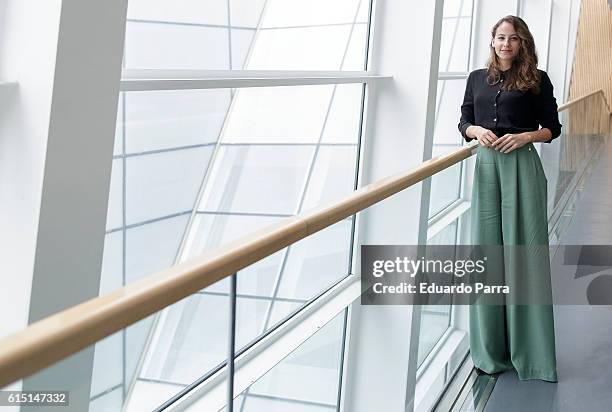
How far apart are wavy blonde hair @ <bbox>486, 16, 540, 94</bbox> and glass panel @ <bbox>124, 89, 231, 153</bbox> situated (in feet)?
6.44

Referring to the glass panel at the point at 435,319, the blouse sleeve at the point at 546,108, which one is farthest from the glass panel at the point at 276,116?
the glass panel at the point at 435,319

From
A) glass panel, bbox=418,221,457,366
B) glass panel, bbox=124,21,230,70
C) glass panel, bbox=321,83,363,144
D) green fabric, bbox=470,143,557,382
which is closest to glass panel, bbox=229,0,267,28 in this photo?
glass panel, bbox=124,21,230,70

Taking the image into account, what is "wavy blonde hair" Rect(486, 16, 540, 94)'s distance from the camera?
4.03 metres

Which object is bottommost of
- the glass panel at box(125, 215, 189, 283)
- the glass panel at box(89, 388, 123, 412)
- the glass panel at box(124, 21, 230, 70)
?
the glass panel at box(125, 215, 189, 283)

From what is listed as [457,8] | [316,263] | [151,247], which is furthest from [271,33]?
[316,263]

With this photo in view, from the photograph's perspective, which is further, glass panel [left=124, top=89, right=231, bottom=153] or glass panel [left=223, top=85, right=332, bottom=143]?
glass panel [left=223, top=85, right=332, bottom=143]

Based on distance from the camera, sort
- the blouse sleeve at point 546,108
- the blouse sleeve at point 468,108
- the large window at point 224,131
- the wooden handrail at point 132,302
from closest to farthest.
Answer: the wooden handrail at point 132,302 → the blouse sleeve at point 546,108 → the blouse sleeve at point 468,108 → the large window at point 224,131

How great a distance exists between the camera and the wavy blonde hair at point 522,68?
403 cm

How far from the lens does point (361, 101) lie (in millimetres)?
4695

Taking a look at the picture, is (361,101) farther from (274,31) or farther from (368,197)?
(274,31)

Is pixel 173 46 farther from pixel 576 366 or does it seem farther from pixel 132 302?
pixel 132 302

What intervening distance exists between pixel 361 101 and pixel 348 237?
7.23ft

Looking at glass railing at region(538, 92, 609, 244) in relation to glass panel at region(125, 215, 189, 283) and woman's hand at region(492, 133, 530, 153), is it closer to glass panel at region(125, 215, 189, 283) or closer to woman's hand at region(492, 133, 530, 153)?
woman's hand at region(492, 133, 530, 153)

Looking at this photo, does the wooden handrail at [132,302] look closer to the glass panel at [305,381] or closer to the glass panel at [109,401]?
the glass panel at [305,381]
